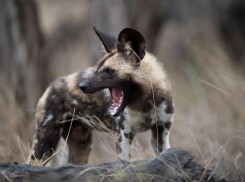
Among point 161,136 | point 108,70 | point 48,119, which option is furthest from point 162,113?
point 48,119

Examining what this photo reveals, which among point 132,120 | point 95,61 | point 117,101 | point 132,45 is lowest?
point 132,120

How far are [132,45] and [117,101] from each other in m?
0.46

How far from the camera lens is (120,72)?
3.48 meters

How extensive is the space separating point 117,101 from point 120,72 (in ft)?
0.77

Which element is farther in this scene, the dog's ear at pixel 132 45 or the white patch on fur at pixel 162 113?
the white patch on fur at pixel 162 113

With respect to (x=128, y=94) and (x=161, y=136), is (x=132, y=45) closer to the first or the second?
(x=128, y=94)

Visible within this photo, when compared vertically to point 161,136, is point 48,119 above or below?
above

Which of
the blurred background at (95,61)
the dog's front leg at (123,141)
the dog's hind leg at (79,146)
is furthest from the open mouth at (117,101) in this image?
the dog's hind leg at (79,146)

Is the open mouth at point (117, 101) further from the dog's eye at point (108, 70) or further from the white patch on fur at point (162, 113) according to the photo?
the white patch on fur at point (162, 113)

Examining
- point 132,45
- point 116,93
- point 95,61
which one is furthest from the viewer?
point 95,61

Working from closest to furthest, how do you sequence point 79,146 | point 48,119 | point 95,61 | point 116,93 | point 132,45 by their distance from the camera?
point 132,45
point 116,93
point 48,119
point 79,146
point 95,61

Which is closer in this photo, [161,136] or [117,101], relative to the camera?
[117,101]

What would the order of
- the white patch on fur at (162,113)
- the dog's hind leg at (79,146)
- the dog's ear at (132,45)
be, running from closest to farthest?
the dog's ear at (132,45) < the white patch on fur at (162,113) < the dog's hind leg at (79,146)

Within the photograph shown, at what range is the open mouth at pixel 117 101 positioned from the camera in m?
3.43
